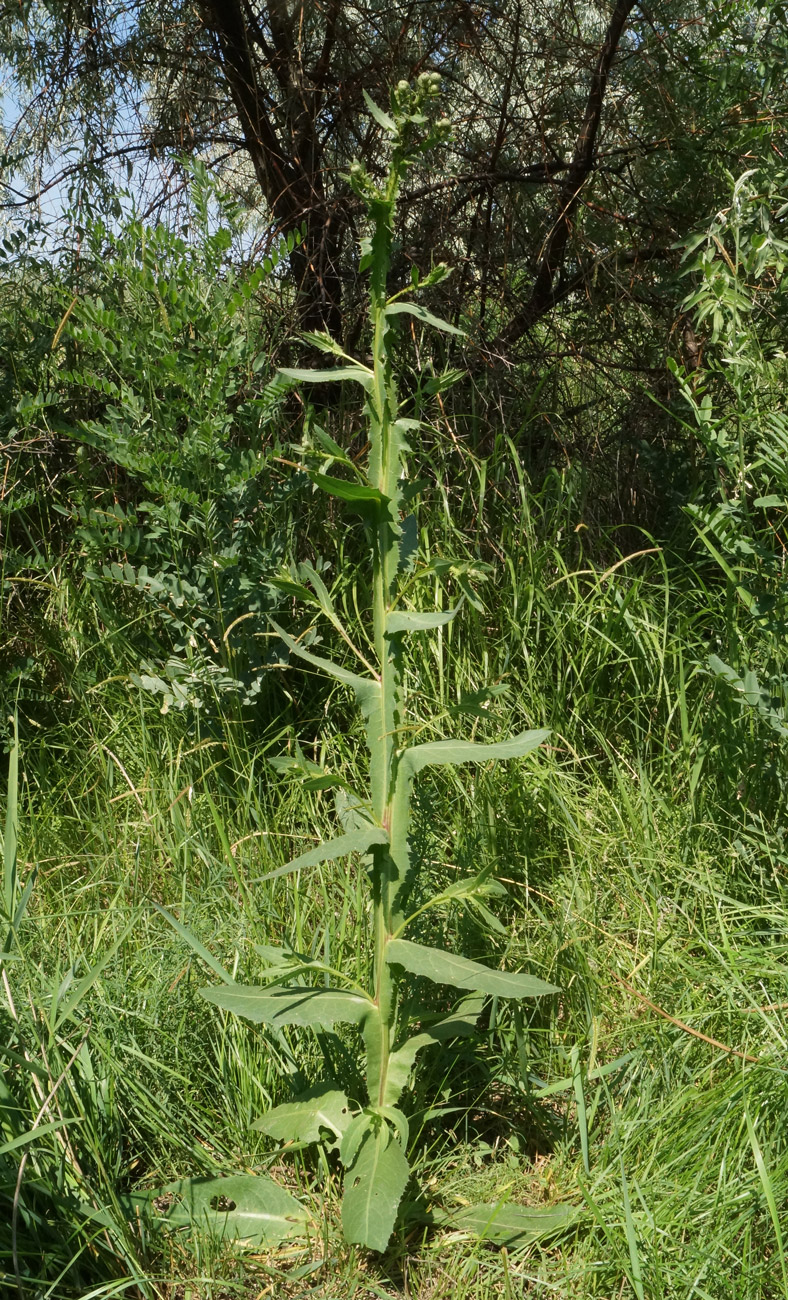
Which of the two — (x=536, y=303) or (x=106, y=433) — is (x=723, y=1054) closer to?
(x=106, y=433)

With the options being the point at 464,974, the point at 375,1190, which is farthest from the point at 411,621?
the point at 375,1190

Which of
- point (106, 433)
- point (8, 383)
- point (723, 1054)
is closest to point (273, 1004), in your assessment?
point (723, 1054)

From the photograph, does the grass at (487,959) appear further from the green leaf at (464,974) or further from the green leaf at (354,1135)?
the green leaf at (464,974)

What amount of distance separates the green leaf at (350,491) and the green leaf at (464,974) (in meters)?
0.65

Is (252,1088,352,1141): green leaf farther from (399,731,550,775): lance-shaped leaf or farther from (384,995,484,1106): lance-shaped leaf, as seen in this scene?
(399,731,550,775): lance-shaped leaf

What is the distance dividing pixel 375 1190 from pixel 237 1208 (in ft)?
1.00

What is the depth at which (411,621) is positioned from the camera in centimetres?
146

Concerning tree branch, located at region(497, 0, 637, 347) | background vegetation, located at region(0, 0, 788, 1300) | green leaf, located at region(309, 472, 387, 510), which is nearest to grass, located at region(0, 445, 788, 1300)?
background vegetation, located at region(0, 0, 788, 1300)

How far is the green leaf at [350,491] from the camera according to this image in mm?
1349

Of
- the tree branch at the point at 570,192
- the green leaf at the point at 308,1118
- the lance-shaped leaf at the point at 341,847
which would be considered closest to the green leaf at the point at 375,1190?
the green leaf at the point at 308,1118

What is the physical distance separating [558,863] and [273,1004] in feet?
2.99

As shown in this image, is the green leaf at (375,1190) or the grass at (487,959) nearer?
the green leaf at (375,1190)

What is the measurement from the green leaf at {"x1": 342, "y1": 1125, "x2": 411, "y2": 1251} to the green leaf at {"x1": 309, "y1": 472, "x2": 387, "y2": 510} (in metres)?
0.91

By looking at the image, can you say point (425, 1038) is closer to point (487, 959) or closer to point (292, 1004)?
point (292, 1004)
